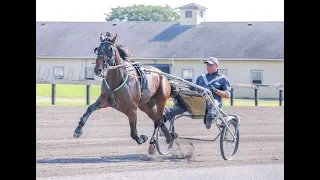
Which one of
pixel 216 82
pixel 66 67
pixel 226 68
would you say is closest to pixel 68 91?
pixel 66 67

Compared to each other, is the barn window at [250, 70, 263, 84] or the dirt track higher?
the barn window at [250, 70, 263, 84]

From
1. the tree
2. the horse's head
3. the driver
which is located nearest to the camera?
the horse's head

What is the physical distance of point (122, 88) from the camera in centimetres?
978

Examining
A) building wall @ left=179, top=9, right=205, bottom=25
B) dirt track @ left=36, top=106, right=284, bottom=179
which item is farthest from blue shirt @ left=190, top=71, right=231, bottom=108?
building wall @ left=179, top=9, right=205, bottom=25

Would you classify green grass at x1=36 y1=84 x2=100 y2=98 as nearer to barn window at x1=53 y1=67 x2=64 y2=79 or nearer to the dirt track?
barn window at x1=53 y1=67 x2=64 y2=79

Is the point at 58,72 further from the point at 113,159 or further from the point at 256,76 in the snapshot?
the point at 113,159

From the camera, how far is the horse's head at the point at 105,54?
9.20 m

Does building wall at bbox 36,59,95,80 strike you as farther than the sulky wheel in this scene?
Yes

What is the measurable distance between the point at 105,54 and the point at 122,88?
A: 64 centimetres

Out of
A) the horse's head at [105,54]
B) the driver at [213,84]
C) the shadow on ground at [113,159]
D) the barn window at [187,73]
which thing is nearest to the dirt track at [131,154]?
the shadow on ground at [113,159]

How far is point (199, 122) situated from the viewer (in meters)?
17.0

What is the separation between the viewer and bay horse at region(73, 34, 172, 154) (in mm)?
9412

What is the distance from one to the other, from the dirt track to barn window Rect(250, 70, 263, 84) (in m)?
19.0
